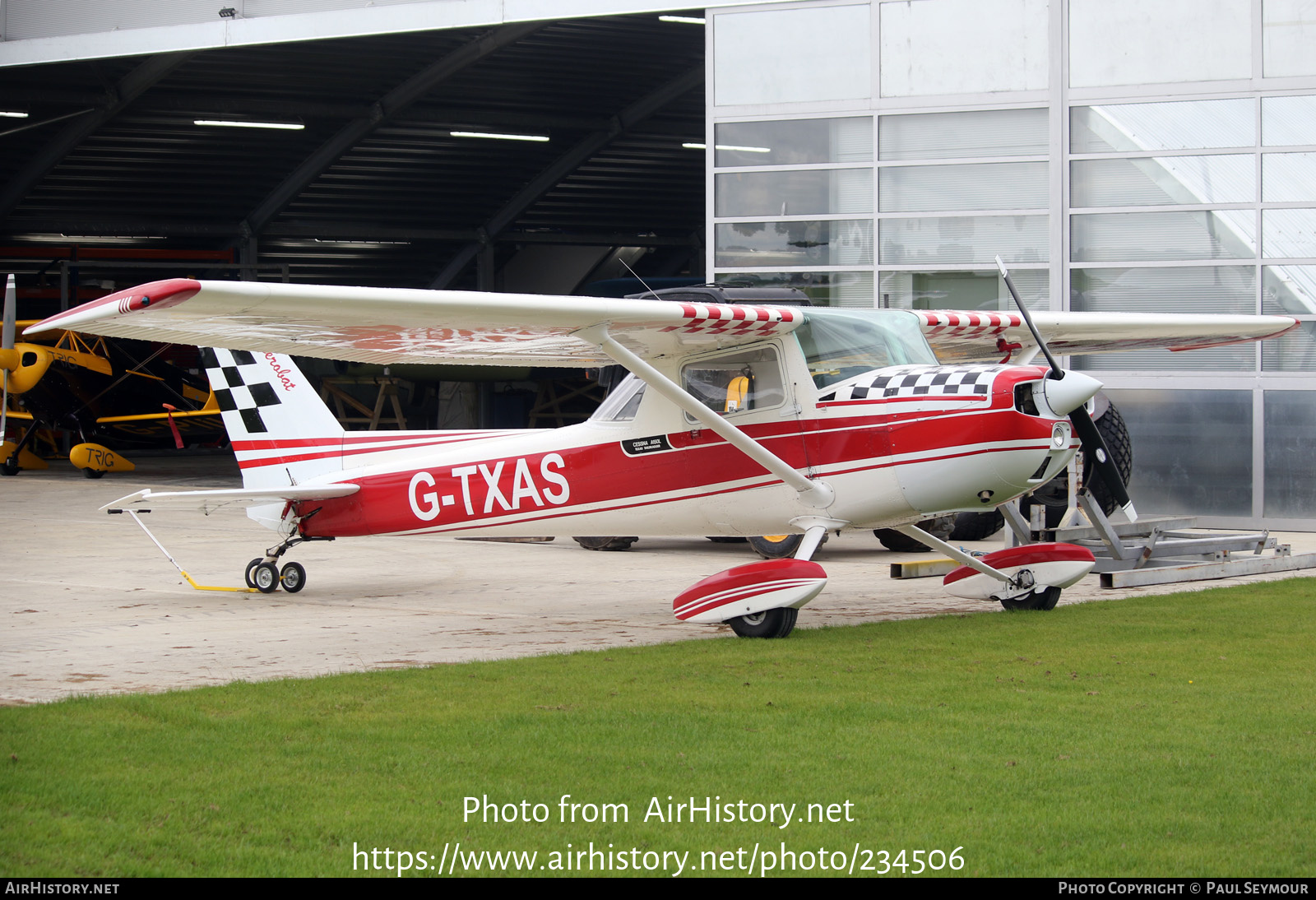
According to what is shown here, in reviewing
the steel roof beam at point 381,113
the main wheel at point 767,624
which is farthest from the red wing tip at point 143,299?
the steel roof beam at point 381,113

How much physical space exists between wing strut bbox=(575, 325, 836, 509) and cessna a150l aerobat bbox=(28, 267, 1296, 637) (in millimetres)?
18

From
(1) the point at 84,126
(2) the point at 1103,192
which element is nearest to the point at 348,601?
(2) the point at 1103,192

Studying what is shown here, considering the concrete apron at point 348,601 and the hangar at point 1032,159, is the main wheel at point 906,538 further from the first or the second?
the hangar at point 1032,159

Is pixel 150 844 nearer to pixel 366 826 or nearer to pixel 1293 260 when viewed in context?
pixel 366 826

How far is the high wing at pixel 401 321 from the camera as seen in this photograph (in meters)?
6.92

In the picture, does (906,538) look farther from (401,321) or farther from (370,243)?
(370,243)

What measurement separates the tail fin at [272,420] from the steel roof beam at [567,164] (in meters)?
19.7

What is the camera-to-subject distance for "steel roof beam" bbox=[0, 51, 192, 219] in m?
25.7

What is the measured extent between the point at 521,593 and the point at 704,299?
4.46 metres

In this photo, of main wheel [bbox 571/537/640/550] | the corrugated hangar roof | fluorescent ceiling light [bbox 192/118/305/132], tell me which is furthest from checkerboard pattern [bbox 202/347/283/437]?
fluorescent ceiling light [bbox 192/118/305/132]

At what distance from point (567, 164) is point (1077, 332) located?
989 inches

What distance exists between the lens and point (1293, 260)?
52.4ft

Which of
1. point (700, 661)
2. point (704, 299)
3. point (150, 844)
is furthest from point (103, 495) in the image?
point (150, 844)
